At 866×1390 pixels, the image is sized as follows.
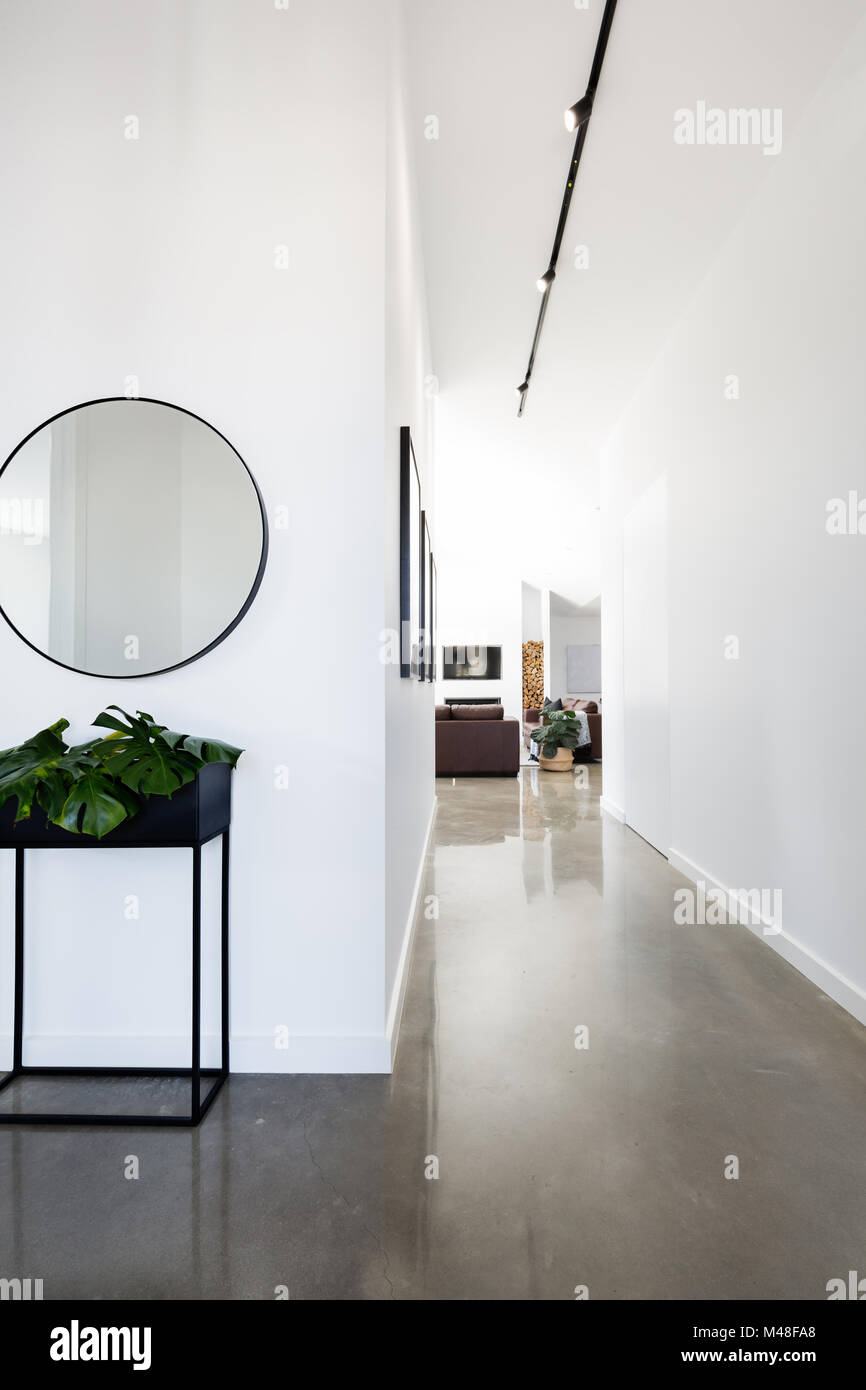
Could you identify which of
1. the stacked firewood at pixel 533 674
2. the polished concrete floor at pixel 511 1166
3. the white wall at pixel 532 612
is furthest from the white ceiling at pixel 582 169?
the white wall at pixel 532 612

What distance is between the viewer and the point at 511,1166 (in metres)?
1.50

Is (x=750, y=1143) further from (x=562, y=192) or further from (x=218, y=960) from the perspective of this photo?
(x=562, y=192)

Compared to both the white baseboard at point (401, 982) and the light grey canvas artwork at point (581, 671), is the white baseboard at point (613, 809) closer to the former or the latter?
the white baseboard at point (401, 982)

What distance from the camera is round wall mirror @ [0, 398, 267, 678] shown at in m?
1.91

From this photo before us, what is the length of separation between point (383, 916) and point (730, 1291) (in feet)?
3.38

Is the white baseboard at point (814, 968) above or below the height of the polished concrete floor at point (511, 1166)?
above

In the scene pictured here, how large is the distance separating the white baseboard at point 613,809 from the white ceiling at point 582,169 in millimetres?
3019

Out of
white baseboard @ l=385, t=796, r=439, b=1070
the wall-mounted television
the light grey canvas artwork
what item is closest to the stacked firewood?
the light grey canvas artwork

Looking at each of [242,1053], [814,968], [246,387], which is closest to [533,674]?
[814,968]

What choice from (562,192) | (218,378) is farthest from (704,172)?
(218,378)

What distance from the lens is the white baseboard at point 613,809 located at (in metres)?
5.37

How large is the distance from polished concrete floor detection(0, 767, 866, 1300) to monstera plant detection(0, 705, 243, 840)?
0.74 metres

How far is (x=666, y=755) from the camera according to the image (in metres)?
4.22

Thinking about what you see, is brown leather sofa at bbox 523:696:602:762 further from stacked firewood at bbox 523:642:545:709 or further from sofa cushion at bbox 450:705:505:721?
stacked firewood at bbox 523:642:545:709
